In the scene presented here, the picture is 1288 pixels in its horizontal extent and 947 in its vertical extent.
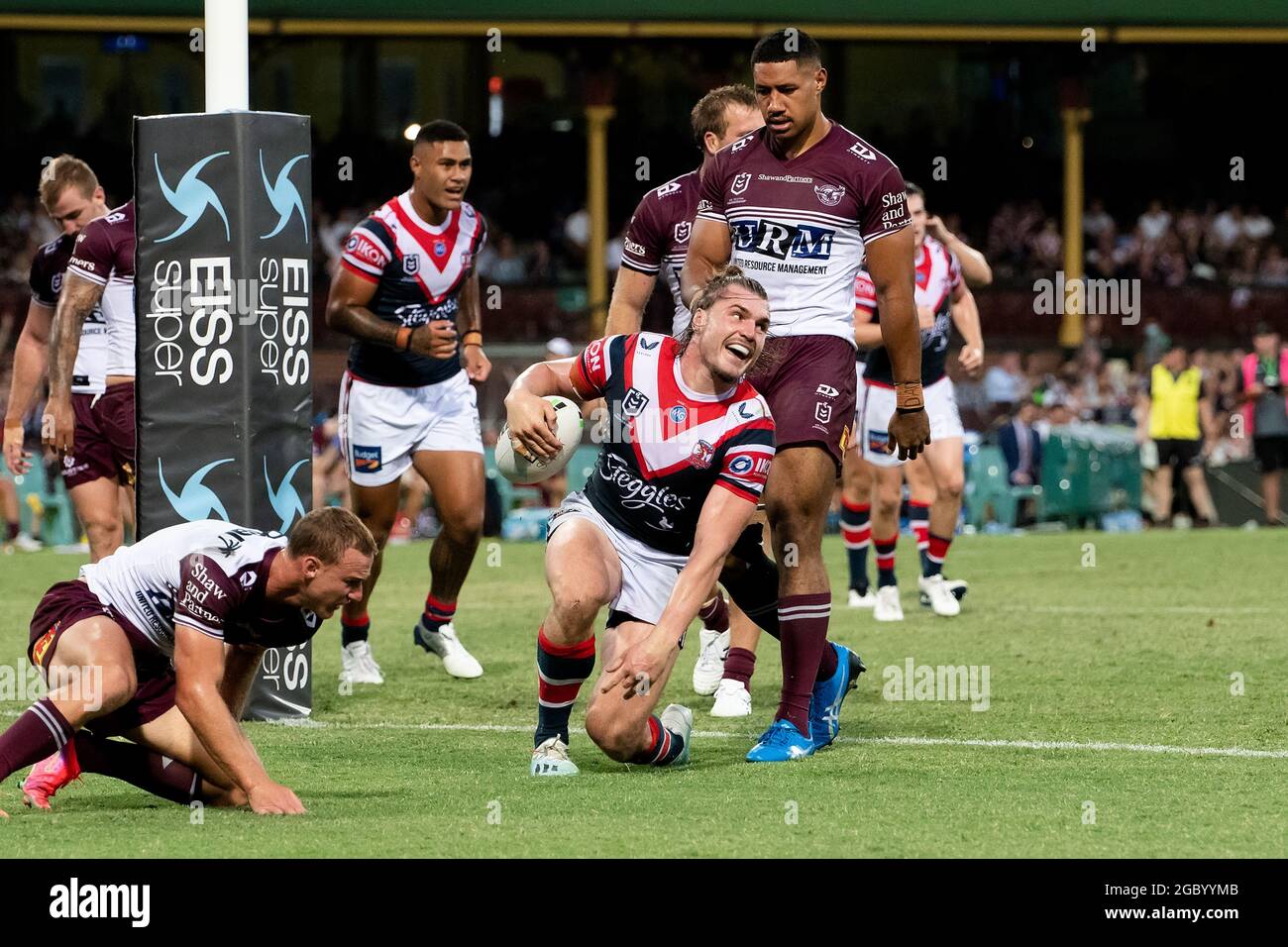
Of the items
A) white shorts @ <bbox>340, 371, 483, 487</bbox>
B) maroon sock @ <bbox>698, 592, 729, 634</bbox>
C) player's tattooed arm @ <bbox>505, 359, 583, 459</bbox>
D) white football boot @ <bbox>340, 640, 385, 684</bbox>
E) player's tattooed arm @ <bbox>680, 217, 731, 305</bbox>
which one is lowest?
white football boot @ <bbox>340, 640, 385, 684</bbox>

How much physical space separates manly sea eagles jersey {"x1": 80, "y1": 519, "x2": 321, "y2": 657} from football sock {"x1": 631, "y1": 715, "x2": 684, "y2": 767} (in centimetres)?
120

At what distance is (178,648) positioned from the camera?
18.0 feet

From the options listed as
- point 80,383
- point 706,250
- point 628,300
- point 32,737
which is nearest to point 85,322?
point 80,383

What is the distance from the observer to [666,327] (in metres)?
26.3

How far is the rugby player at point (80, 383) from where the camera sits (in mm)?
9062

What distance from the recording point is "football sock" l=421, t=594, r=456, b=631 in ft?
29.6

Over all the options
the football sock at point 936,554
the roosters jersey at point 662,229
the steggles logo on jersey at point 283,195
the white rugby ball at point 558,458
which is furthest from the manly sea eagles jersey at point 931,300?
the white rugby ball at point 558,458

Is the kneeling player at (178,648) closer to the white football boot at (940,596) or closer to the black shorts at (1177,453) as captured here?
the white football boot at (940,596)

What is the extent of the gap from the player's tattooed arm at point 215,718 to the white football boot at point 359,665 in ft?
10.5

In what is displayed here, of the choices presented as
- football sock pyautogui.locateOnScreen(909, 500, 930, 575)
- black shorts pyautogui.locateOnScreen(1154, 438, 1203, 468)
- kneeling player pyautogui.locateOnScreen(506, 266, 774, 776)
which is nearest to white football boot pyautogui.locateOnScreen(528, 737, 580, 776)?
kneeling player pyautogui.locateOnScreen(506, 266, 774, 776)

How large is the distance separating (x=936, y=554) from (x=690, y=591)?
599cm

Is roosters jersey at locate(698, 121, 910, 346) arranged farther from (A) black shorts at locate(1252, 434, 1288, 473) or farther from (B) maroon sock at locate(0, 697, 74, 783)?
(A) black shorts at locate(1252, 434, 1288, 473)

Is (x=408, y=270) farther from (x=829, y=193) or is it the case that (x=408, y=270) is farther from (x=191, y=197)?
(x=829, y=193)
